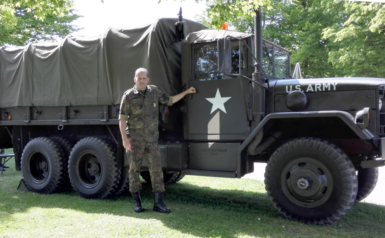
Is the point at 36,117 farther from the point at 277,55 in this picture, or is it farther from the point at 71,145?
the point at 277,55

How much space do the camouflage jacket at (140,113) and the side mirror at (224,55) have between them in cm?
111

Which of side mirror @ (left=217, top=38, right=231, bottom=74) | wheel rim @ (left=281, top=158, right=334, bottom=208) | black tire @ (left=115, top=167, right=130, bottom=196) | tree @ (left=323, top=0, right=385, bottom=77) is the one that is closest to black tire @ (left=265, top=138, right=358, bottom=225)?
wheel rim @ (left=281, top=158, right=334, bottom=208)

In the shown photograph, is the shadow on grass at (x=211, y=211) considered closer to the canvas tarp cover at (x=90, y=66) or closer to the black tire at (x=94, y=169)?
the black tire at (x=94, y=169)

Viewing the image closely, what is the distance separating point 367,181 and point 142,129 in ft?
11.5

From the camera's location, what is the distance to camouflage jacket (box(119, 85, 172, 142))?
232 inches

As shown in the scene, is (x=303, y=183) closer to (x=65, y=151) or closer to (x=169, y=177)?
(x=169, y=177)

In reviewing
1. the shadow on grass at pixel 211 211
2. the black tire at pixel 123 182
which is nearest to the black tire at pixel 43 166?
the shadow on grass at pixel 211 211

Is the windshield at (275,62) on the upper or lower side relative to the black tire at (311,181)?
Result: upper

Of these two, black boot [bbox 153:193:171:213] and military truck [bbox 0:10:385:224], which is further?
black boot [bbox 153:193:171:213]

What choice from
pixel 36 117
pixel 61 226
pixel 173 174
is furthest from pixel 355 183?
pixel 36 117

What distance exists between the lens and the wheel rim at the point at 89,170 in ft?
23.8

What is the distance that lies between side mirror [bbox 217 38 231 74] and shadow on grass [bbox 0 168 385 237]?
1993 mm

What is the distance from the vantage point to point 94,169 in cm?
732

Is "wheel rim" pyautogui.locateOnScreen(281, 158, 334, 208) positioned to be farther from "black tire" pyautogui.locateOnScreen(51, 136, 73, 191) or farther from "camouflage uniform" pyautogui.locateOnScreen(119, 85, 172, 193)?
"black tire" pyautogui.locateOnScreen(51, 136, 73, 191)
